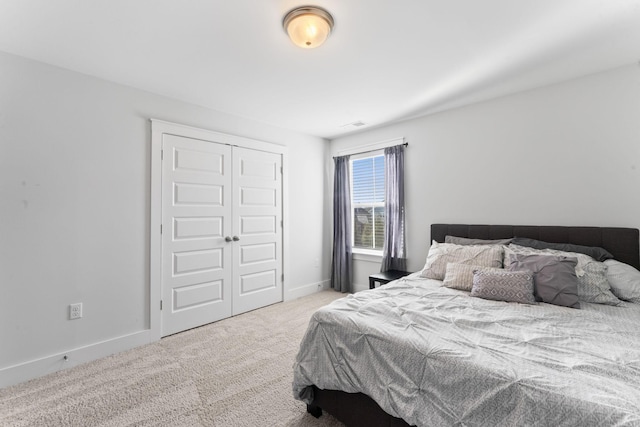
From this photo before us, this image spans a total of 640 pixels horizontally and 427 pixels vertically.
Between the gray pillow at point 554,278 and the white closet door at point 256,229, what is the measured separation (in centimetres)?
280

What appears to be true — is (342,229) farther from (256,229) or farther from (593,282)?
(593,282)

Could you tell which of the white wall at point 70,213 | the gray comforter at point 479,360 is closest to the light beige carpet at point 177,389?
the white wall at point 70,213

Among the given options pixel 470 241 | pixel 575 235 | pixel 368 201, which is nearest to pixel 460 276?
pixel 470 241

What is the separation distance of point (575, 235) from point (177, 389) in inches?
142

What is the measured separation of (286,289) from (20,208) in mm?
2878

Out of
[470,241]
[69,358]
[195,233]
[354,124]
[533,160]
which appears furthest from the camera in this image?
[354,124]

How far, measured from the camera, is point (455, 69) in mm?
2410

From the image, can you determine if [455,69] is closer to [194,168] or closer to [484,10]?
[484,10]

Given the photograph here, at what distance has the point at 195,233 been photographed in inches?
122

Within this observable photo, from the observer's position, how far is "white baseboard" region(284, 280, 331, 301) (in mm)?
4044

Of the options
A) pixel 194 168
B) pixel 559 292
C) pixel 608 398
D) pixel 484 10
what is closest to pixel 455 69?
pixel 484 10

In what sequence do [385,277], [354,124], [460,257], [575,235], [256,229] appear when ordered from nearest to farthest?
[575,235] → [460,257] → [385,277] → [256,229] → [354,124]

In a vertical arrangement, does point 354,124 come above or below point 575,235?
above

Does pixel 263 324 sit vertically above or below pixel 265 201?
below
